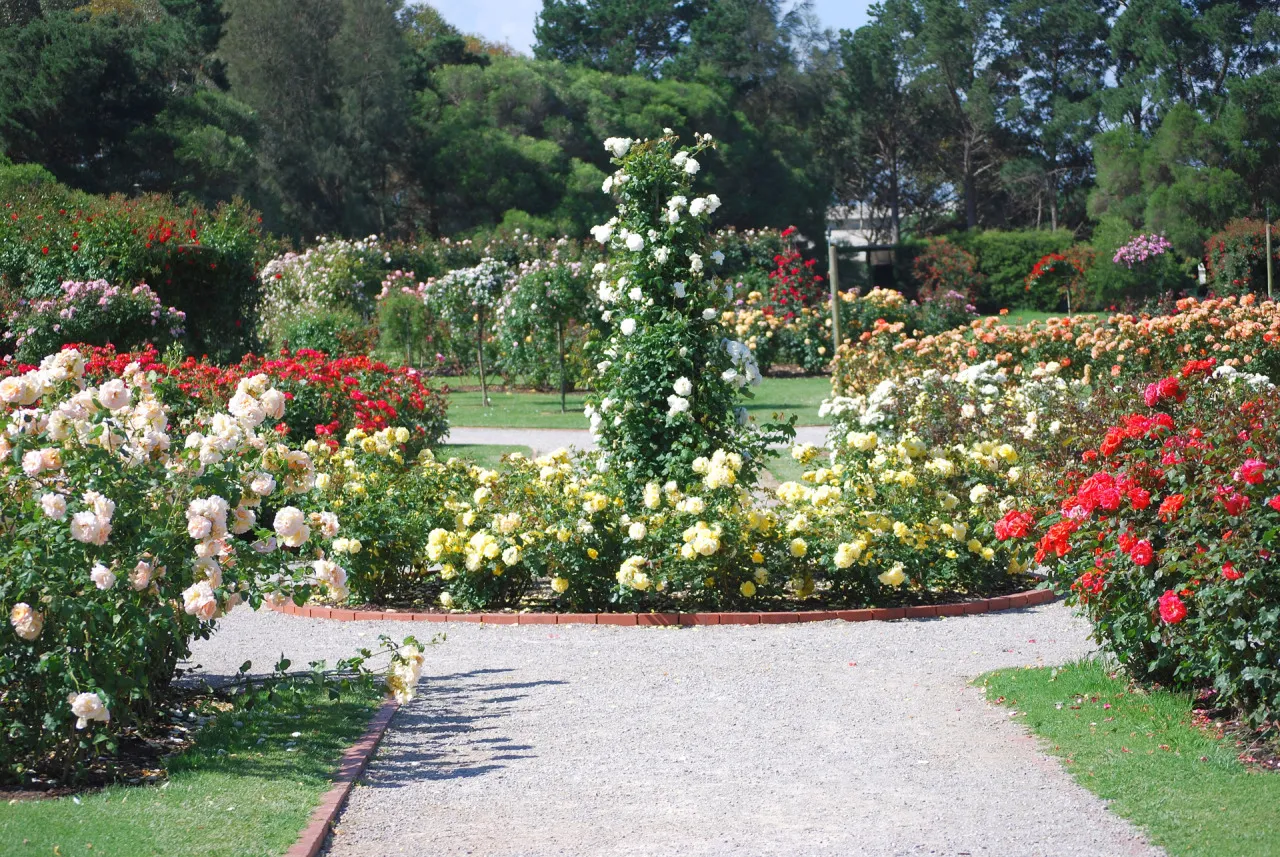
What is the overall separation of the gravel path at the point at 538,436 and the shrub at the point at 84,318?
362 cm

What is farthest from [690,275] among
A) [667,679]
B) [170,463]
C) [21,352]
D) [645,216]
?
[21,352]

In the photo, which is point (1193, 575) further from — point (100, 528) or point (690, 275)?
point (690, 275)

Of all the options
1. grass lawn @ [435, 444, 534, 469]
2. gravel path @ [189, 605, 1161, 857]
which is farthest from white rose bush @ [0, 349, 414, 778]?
grass lawn @ [435, 444, 534, 469]

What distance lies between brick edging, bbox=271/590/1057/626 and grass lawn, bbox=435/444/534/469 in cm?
592

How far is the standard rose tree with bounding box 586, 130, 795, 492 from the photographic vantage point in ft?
27.7

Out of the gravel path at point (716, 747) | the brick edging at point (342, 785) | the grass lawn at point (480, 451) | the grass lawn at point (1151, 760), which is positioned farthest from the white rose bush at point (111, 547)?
the grass lawn at point (480, 451)

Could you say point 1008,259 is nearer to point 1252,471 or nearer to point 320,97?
point 320,97

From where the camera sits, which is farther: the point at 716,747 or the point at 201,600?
the point at 716,747

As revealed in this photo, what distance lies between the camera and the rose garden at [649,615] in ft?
14.1

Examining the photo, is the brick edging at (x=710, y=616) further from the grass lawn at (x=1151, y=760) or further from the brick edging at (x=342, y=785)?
the brick edging at (x=342, y=785)

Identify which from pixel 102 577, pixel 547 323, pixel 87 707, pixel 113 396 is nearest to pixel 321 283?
pixel 547 323

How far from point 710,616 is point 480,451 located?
8.00m

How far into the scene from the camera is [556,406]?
2080cm

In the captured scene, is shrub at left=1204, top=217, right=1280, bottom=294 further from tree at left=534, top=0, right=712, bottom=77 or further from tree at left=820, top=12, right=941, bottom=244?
tree at left=534, top=0, right=712, bottom=77
